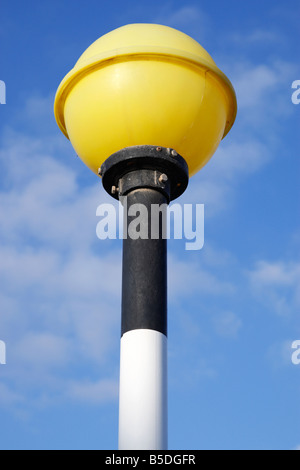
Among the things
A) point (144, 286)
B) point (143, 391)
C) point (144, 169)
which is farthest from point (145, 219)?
point (143, 391)

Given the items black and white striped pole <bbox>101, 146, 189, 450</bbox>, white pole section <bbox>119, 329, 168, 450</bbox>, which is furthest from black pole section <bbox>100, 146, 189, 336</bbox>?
white pole section <bbox>119, 329, 168, 450</bbox>

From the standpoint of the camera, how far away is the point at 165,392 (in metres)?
6.34

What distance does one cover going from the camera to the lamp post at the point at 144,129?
659 centimetres

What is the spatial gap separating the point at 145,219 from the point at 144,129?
2.30 ft

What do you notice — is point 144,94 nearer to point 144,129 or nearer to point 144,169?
point 144,129

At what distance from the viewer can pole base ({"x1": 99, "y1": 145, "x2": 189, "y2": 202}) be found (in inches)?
273

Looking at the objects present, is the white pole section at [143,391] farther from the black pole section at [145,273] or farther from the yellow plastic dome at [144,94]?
the yellow plastic dome at [144,94]

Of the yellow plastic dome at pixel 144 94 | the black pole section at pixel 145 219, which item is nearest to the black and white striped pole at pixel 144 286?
the black pole section at pixel 145 219

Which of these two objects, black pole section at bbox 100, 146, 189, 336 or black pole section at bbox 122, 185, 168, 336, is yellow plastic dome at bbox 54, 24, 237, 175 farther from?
black pole section at bbox 122, 185, 168, 336

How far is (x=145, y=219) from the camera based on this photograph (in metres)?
6.86

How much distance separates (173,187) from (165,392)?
1.77 m

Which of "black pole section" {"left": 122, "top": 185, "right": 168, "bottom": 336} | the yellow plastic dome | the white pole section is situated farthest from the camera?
the yellow plastic dome
